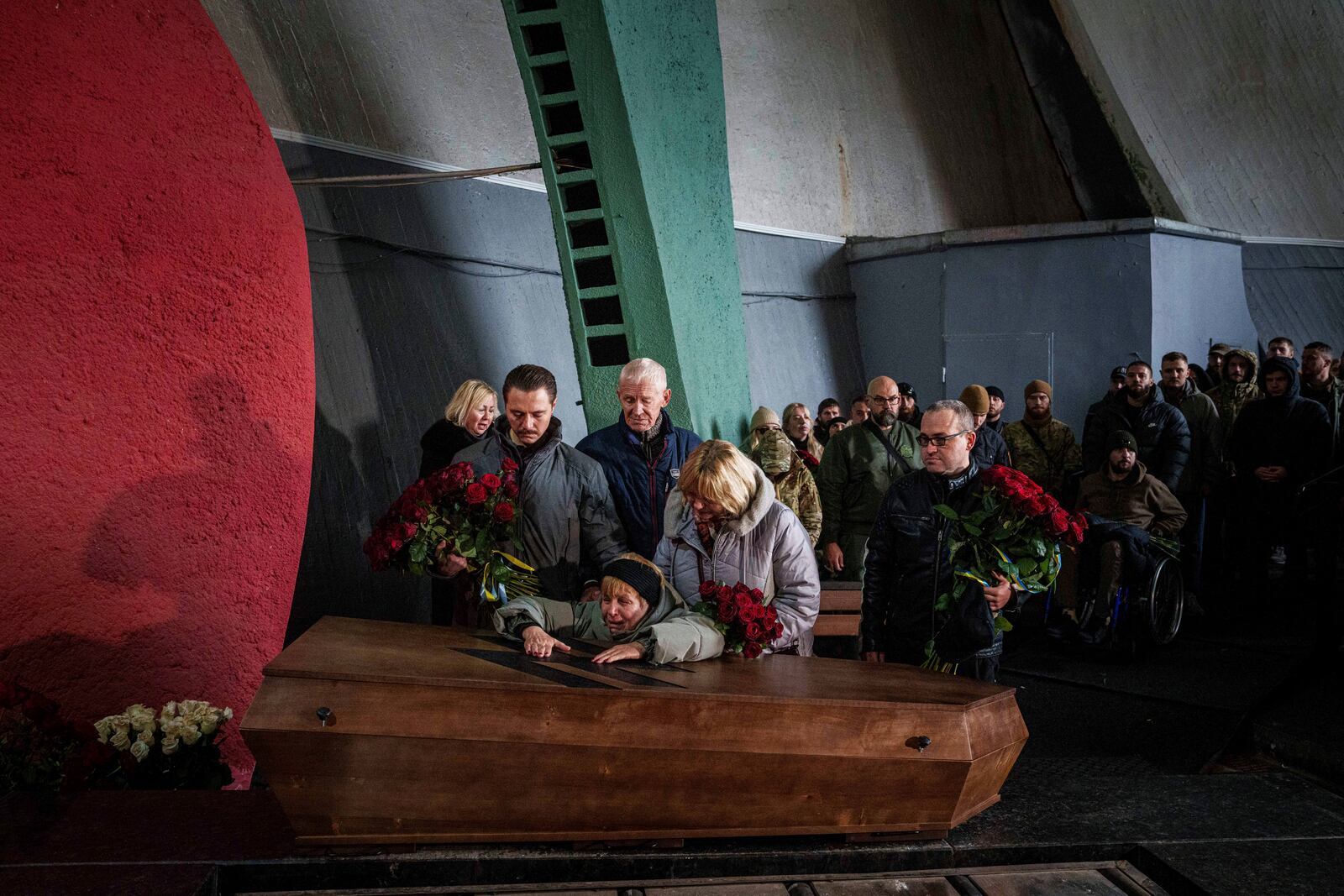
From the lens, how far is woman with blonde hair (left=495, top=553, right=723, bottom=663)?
2908 millimetres

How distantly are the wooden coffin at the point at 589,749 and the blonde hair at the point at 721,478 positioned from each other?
1.74 ft

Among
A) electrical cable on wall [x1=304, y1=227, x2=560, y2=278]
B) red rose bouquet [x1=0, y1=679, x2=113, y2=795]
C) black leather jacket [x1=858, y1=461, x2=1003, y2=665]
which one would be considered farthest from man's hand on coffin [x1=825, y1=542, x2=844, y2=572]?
red rose bouquet [x1=0, y1=679, x2=113, y2=795]

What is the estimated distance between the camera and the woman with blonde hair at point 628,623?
2.91m

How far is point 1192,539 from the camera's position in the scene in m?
6.75

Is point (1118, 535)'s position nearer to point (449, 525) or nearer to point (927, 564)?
point (927, 564)

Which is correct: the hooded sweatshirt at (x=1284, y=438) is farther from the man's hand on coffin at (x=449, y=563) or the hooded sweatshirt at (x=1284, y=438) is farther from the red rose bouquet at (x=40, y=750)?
the red rose bouquet at (x=40, y=750)

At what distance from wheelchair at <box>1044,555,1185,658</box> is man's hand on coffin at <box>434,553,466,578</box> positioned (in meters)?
4.12

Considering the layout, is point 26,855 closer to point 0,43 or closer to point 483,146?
point 0,43

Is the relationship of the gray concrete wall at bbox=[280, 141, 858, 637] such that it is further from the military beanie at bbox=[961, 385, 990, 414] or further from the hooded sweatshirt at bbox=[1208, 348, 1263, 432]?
the hooded sweatshirt at bbox=[1208, 348, 1263, 432]

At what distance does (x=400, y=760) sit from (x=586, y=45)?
13.8 feet

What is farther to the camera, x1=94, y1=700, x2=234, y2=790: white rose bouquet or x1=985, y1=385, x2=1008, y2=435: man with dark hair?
x1=985, y1=385, x2=1008, y2=435: man with dark hair

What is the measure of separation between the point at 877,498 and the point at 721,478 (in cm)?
255

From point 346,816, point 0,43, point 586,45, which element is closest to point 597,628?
point 346,816

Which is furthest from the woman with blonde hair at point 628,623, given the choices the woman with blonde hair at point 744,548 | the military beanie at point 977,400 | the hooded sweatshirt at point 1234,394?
the hooded sweatshirt at point 1234,394
